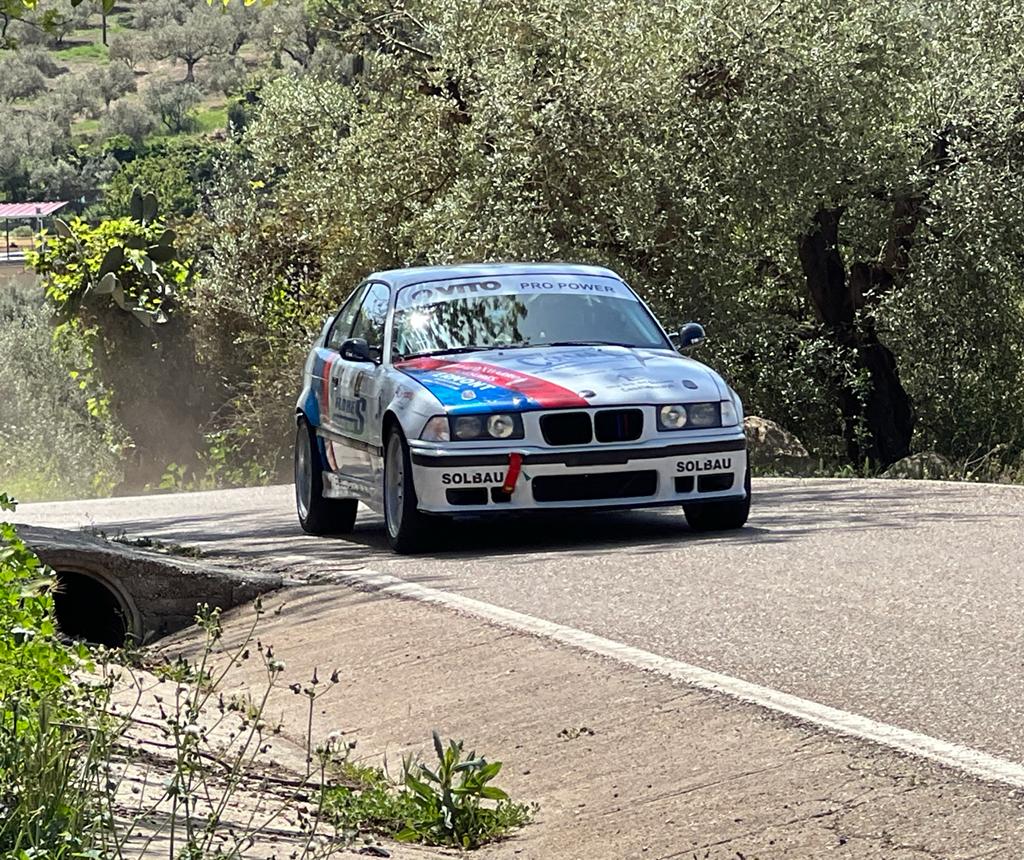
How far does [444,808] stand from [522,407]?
495 cm

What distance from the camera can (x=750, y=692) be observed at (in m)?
7.06

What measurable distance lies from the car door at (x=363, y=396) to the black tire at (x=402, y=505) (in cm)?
23

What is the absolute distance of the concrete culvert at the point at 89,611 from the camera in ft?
36.4

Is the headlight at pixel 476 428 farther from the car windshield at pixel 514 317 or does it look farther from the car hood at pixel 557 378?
the car windshield at pixel 514 317

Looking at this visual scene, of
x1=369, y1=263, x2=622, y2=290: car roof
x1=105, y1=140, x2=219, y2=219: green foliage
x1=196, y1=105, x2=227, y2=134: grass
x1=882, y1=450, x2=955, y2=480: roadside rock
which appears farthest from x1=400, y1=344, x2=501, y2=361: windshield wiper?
x1=196, y1=105, x2=227, y2=134: grass

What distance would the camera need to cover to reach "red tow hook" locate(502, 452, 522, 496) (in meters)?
11.2

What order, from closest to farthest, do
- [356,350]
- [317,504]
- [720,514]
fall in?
[720,514] → [356,350] → [317,504]

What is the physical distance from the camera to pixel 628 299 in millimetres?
12945

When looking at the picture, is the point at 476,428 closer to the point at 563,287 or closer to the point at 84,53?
the point at 563,287

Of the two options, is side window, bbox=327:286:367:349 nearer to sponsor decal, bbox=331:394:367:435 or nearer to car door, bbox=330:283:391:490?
car door, bbox=330:283:391:490

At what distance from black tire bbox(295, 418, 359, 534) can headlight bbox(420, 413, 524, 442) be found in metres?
2.24

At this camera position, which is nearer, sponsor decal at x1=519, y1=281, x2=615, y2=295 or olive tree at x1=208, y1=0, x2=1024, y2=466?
sponsor decal at x1=519, y1=281, x2=615, y2=295

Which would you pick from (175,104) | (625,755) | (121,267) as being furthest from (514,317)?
(175,104)

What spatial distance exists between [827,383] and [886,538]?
14986 millimetres
